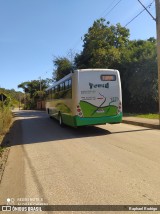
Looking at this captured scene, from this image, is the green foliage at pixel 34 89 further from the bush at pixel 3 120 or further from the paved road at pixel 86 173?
the paved road at pixel 86 173

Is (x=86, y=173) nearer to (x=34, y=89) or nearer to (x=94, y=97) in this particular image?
(x=94, y=97)

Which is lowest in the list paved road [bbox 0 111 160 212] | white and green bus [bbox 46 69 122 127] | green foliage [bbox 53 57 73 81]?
paved road [bbox 0 111 160 212]

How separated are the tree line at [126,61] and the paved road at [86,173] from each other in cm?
Answer: 1621

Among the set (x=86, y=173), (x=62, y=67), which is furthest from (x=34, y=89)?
(x=86, y=173)

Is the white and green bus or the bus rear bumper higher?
the white and green bus

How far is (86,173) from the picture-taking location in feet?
23.2

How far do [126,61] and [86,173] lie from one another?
2314 centimetres

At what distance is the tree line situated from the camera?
26.7 m

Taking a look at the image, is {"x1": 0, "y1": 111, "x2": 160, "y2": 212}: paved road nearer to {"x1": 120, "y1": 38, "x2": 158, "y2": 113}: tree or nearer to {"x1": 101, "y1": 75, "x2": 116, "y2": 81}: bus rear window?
{"x1": 101, "y1": 75, "x2": 116, "y2": 81}: bus rear window

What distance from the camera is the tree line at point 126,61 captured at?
2669 cm

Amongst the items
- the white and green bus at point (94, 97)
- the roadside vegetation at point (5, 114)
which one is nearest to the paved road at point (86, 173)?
the roadside vegetation at point (5, 114)

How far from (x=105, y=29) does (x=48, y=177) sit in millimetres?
30699

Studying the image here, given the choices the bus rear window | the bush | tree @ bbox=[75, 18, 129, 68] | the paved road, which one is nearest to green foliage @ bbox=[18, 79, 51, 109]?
tree @ bbox=[75, 18, 129, 68]

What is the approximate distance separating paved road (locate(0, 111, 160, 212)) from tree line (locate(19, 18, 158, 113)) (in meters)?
16.2
